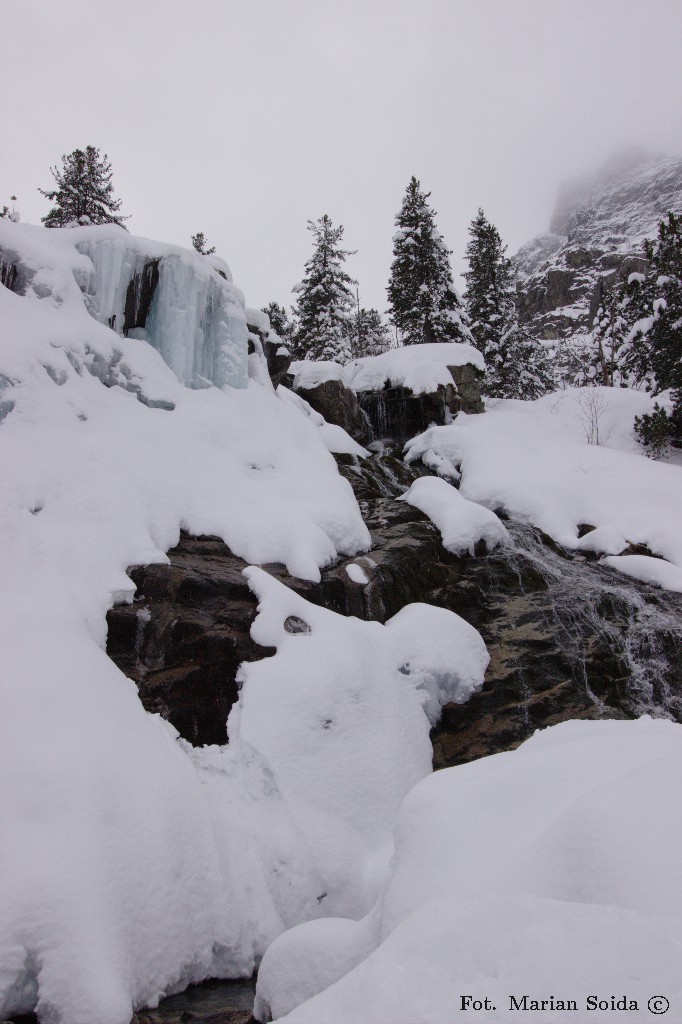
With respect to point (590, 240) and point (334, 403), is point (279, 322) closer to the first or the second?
point (334, 403)

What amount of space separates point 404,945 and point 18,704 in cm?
358

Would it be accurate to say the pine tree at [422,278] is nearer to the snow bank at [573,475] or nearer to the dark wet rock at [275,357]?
the snow bank at [573,475]

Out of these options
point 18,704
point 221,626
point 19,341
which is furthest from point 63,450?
point 18,704

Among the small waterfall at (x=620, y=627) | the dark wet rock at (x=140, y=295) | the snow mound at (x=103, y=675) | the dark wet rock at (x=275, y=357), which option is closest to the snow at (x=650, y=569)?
the small waterfall at (x=620, y=627)

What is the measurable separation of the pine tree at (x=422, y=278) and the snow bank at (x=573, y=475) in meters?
6.19

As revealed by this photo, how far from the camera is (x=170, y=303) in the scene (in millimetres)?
10555

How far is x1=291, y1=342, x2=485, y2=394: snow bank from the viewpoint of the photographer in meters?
17.5

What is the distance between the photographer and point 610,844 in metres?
2.05

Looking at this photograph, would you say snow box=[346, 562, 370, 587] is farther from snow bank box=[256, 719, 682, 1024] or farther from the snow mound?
snow bank box=[256, 719, 682, 1024]

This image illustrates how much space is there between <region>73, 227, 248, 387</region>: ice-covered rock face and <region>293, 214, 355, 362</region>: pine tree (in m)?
11.3

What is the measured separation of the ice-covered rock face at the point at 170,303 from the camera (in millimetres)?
9898

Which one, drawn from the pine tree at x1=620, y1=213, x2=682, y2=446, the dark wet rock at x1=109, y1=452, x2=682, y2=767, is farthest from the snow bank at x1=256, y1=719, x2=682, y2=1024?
the pine tree at x1=620, y1=213, x2=682, y2=446

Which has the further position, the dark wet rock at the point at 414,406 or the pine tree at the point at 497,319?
the pine tree at the point at 497,319

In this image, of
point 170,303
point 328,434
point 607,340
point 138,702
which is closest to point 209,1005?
point 138,702
